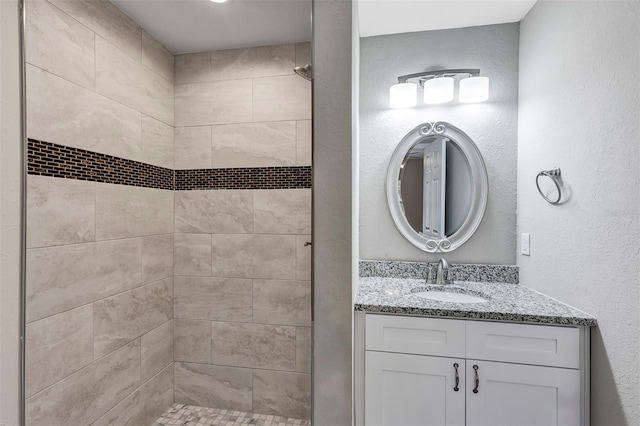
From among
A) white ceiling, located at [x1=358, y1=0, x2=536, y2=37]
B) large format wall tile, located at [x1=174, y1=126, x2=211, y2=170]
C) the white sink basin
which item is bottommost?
the white sink basin

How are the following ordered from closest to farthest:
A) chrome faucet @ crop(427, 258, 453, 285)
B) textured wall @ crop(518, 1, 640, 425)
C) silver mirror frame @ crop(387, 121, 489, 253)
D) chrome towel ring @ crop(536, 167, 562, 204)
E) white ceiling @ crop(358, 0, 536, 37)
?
textured wall @ crop(518, 1, 640, 425), chrome towel ring @ crop(536, 167, 562, 204), white ceiling @ crop(358, 0, 536, 37), chrome faucet @ crop(427, 258, 453, 285), silver mirror frame @ crop(387, 121, 489, 253)

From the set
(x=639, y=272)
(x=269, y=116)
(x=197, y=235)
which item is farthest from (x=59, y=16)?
(x=639, y=272)

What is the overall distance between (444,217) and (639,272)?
38.6 inches

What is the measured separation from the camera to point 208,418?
142cm

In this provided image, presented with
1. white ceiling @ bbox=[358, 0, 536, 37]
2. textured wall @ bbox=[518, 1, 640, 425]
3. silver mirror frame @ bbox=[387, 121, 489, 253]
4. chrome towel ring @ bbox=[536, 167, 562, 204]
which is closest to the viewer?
textured wall @ bbox=[518, 1, 640, 425]

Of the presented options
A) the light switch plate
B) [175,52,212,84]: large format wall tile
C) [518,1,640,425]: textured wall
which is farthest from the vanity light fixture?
[175,52,212,84]: large format wall tile

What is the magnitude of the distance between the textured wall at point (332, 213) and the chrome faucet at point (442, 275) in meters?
0.81

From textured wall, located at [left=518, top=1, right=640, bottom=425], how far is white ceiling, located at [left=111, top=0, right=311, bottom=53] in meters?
1.11

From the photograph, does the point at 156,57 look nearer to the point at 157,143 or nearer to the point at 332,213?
the point at 157,143

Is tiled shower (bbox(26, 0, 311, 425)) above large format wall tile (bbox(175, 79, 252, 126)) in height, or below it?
below

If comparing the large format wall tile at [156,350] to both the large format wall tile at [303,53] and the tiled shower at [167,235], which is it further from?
the large format wall tile at [303,53]

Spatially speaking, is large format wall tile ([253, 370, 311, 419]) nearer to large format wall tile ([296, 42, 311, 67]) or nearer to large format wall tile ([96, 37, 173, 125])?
large format wall tile ([96, 37, 173, 125])

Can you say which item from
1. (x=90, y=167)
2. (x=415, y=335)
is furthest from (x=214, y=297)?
(x=415, y=335)

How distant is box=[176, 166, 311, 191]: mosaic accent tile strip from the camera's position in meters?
1.35
